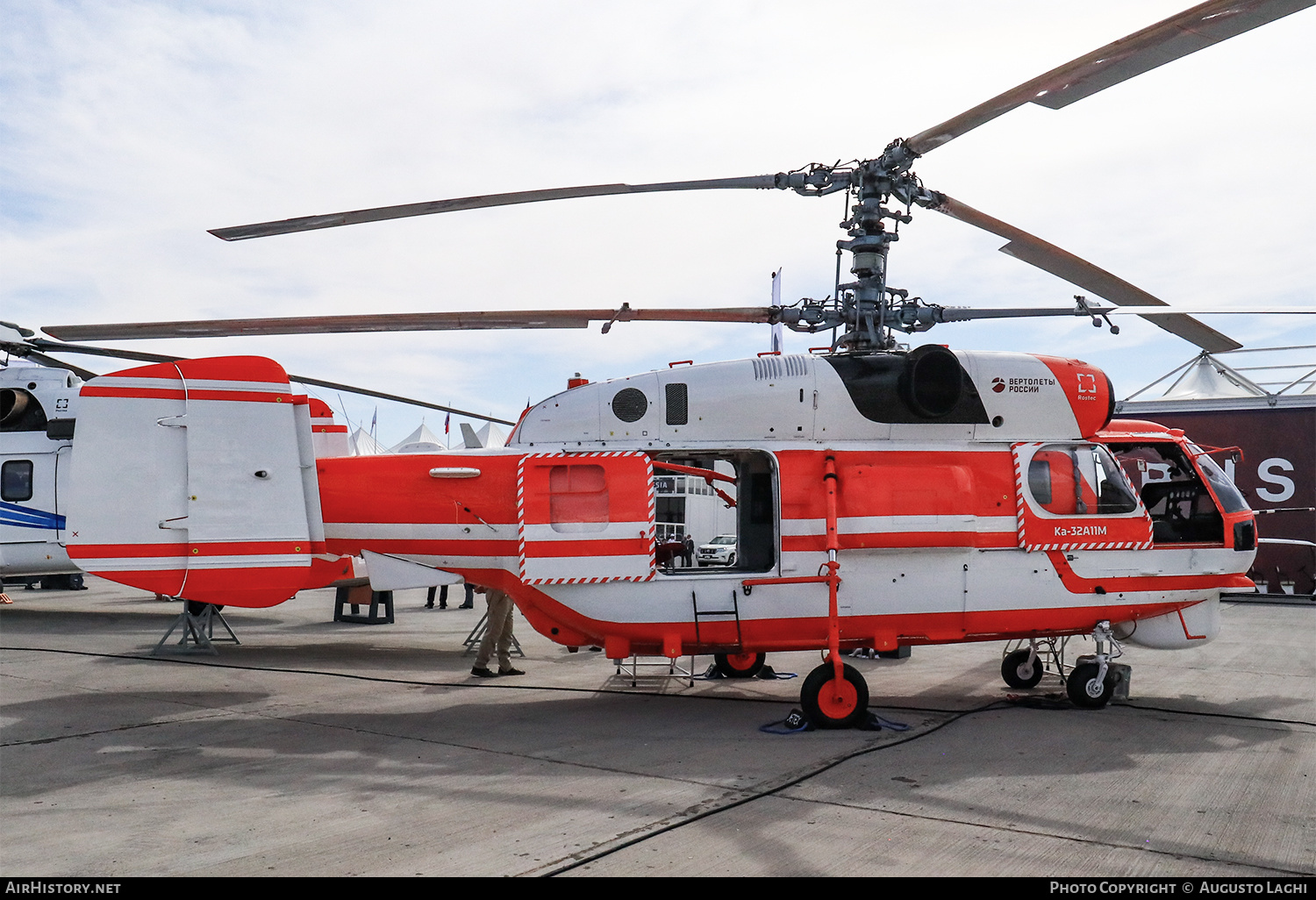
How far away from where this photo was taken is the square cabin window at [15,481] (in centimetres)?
1513

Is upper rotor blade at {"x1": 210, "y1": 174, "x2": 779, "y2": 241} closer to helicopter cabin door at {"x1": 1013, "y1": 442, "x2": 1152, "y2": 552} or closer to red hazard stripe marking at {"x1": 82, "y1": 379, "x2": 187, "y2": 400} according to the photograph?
red hazard stripe marking at {"x1": 82, "y1": 379, "x2": 187, "y2": 400}

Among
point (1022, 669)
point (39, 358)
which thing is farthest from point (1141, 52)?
point (39, 358)

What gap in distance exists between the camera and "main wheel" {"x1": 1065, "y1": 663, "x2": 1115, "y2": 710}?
29.0 ft

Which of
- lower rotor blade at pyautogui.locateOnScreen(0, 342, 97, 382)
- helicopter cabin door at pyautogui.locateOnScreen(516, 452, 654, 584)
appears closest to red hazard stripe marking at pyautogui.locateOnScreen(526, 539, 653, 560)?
helicopter cabin door at pyautogui.locateOnScreen(516, 452, 654, 584)

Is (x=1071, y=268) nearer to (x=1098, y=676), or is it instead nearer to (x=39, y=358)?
(x=1098, y=676)

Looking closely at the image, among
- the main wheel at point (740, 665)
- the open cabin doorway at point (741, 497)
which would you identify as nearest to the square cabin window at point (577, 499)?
the open cabin doorway at point (741, 497)

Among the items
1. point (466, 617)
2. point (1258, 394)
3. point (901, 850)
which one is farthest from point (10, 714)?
point (1258, 394)

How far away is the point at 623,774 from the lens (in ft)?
21.1

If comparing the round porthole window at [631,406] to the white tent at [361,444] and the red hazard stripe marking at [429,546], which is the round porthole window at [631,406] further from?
the white tent at [361,444]

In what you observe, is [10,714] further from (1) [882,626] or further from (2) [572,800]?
(1) [882,626]

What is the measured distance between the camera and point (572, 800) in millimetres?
5727

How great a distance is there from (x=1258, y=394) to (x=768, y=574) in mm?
21664

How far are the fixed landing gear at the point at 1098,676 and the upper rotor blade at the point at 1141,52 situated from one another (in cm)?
504

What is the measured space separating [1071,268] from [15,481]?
51.8 feet
